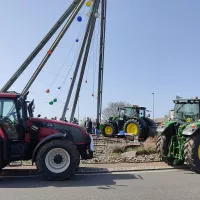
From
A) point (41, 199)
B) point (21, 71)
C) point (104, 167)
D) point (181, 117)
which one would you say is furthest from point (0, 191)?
point (21, 71)

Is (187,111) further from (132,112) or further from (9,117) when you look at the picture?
(132,112)

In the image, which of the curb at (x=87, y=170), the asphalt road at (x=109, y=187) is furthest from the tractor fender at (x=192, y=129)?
the curb at (x=87, y=170)

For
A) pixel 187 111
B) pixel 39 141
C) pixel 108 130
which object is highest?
pixel 187 111

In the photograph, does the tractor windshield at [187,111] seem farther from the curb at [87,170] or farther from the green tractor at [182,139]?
the curb at [87,170]

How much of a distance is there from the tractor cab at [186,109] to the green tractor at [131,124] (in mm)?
8131

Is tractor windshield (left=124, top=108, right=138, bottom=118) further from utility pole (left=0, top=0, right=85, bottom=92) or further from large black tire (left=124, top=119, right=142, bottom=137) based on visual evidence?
utility pole (left=0, top=0, right=85, bottom=92)

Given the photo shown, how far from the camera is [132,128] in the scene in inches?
896

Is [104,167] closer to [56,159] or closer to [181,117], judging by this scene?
[56,159]

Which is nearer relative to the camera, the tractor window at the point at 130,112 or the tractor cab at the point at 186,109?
the tractor cab at the point at 186,109

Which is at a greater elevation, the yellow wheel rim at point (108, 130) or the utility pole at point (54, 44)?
→ the utility pole at point (54, 44)

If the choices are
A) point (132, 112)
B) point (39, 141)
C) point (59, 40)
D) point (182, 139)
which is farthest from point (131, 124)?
point (39, 141)

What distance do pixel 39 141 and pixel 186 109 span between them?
305 inches

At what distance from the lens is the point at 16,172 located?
9.41 metres

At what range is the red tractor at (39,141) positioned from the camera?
8.23 m
